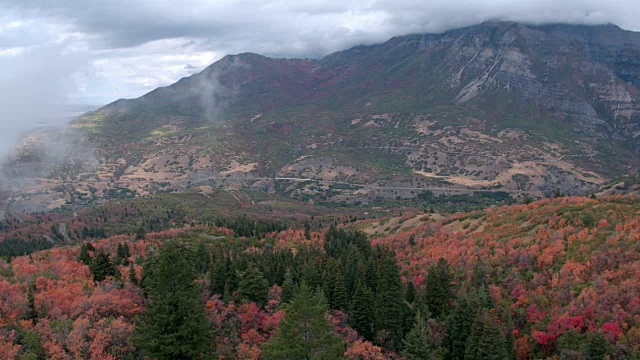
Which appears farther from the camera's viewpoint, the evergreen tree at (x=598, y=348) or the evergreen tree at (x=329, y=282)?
the evergreen tree at (x=329, y=282)

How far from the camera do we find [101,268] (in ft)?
233

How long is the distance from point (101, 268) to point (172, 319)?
125 feet

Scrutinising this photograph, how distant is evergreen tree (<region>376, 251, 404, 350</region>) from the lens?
65875mm

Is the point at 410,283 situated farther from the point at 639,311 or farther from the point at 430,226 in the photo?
the point at 430,226

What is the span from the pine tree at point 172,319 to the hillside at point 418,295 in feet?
7.91

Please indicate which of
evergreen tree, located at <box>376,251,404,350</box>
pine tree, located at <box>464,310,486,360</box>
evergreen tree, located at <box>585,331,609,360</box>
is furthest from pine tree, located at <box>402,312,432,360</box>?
evergreen tree, located at <box>585,331,609,360</box>

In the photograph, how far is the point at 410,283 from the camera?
7569 cm

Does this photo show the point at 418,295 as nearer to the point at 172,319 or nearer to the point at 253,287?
the point at 253,287

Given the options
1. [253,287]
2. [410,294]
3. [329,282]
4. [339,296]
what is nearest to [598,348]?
[410,294]

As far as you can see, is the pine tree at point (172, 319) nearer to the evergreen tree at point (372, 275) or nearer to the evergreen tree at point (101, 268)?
the evergreen tree at point (101, 268)

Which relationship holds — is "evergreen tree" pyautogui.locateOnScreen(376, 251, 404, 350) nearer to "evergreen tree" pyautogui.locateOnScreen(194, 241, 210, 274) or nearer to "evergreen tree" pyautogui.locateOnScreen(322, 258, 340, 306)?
"evergreen tree" pyautogui.locateOnScreen(322, 258, 340, 306)

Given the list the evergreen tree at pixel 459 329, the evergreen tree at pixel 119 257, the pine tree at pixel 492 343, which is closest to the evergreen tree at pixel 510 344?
the pine tree at pixel 492 343

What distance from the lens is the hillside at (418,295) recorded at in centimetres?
5056

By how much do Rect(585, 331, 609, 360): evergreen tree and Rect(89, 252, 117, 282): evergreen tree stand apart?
2545 inches
